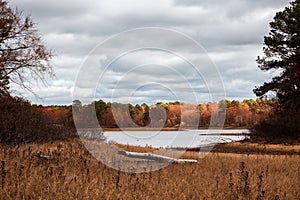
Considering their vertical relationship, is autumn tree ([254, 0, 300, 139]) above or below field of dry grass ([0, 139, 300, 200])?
above

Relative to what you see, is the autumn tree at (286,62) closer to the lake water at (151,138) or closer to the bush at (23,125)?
the lake water at (151,138)

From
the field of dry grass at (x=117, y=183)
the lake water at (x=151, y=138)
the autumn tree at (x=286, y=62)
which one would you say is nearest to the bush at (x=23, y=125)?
the lake water at (x=151, y=138)

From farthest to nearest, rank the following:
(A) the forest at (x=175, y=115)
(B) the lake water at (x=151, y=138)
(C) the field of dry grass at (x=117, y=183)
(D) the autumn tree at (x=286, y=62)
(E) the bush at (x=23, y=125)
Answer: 1. (D) the autumn tree at (x=286, y=62)
2. (B) the lake water at (x=151, y=138)
3. (E) the bush at (x=23, y=125)
4. (A) the forest at (x=175, y=115)
5. (C) the field of dry grass at (x=117, y=183)

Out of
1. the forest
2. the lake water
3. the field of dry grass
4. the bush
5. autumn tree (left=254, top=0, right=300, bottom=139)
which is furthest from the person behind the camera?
autumn tree (left=254, top=0, right=300, bottom=139)

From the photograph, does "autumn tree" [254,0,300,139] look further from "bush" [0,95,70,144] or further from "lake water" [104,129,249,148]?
"bush" [0,95,70,144]

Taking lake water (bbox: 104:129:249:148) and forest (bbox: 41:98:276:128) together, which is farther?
lake water (bbox: 104:129:249:148)

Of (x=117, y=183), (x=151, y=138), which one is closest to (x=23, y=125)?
(x=151, y=138)

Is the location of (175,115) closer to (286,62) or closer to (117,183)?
(286,62)

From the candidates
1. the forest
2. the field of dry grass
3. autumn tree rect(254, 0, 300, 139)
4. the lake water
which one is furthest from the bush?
autumn tree rect(254, 0, 300, 139)

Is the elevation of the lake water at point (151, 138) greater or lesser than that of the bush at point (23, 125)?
lesser

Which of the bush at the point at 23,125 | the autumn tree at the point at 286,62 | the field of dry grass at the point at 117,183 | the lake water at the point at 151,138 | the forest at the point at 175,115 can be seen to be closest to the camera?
the field of dry grass at the point at 117,183

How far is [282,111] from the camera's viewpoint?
2783cm

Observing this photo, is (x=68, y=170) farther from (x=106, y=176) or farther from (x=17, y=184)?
(x=17, y=184)

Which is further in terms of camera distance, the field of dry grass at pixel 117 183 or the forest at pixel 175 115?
the forest at pixel 175 115
